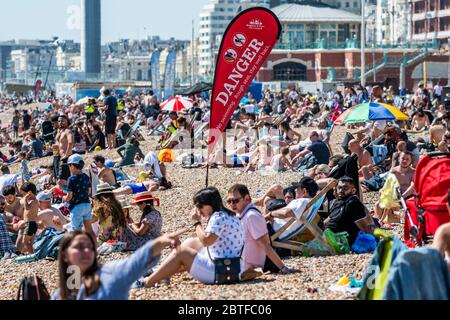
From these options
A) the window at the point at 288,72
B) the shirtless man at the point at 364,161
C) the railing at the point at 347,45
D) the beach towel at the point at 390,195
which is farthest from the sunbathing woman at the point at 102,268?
the window at the point at 288,72

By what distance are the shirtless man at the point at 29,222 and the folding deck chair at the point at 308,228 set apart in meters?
3.24

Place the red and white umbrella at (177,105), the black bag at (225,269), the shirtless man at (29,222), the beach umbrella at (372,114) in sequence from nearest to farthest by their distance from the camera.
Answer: the black bag at (225,269) → the shirtless man at (29,222) → the beach umbrella at (372,114) → the red and white umbrella at (177,105)

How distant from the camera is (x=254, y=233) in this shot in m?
8.63

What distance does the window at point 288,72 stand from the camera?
6994cm

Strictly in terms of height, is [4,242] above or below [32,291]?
below

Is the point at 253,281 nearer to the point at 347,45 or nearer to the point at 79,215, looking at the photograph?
the point at 79,215

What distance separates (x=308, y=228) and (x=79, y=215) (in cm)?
262

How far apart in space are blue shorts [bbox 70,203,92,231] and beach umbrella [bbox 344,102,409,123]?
6.43m

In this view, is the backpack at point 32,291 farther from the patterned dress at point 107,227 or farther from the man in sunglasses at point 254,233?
the patterned dress at point 107,227

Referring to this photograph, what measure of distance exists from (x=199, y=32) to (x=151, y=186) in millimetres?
168666

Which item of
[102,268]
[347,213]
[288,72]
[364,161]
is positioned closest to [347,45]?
[288,72]

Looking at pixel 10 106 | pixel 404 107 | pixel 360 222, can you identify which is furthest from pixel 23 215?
pixel 10 106
